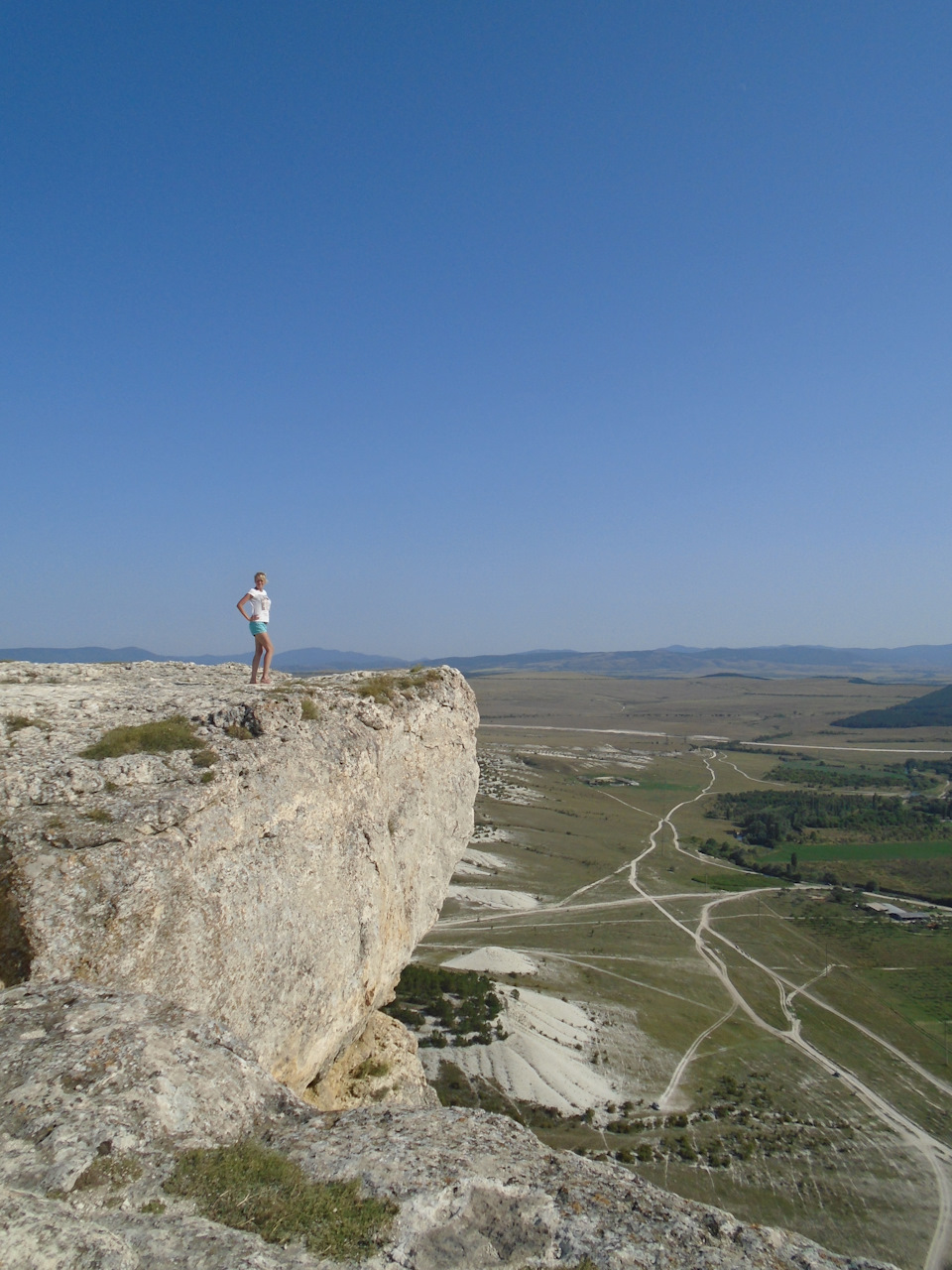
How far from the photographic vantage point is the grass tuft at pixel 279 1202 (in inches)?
206

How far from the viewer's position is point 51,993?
704cm

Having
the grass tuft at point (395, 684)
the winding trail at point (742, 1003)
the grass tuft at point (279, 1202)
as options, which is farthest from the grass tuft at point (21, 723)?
the winding trail at point (742, 1003)

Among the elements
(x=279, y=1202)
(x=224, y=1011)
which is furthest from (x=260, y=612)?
(x=279, y=1202)

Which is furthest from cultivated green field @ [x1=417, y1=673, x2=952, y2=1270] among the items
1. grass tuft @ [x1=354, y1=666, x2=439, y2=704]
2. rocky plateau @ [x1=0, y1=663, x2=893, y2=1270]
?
grass tuft @ [x1=354, y1=666, x2=439, y2=704]

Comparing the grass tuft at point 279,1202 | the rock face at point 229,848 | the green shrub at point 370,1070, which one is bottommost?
the green shrub at point 370,1070

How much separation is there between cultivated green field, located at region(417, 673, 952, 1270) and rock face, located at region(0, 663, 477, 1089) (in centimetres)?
1590

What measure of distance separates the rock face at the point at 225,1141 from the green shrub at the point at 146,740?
3.43m

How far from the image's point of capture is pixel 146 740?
1018 cm

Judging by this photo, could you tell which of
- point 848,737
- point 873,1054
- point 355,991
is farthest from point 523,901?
point 848,737

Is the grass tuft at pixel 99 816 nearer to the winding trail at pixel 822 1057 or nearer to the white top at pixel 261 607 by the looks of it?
the white top at pixel 261 607

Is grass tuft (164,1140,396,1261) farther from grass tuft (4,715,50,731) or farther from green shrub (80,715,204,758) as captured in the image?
grass tuft (4,715,50,731)

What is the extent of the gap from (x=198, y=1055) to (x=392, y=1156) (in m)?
2.20

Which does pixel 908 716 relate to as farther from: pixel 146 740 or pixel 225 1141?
pixel 225 1141

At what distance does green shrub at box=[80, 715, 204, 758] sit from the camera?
9797mm
